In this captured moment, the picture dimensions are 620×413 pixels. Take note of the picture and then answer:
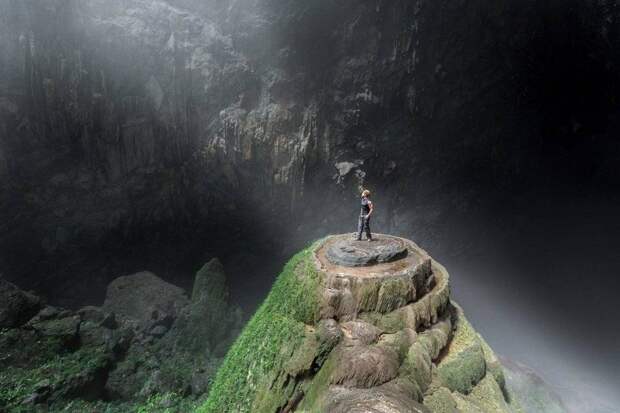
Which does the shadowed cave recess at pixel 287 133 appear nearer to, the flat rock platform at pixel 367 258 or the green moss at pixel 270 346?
the flat rock platform at pixel 367 258

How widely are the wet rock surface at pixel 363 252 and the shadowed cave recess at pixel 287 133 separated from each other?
501 inches

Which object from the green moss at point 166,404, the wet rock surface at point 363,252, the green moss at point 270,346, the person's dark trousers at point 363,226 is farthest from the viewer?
the green moss at point 166,404

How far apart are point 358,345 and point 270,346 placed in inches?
109

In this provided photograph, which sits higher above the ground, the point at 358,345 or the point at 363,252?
the point at 363,252

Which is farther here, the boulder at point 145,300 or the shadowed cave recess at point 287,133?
the shadowed cave recess at point 287,133

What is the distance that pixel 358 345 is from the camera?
28.5 ft

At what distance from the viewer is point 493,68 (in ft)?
77.0

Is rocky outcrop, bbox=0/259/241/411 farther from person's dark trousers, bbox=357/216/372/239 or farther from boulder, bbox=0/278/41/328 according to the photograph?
person's dark trousers, bbox=357/216/372/239

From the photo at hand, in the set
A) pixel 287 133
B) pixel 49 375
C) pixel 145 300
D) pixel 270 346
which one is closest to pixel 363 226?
pixel 270 346

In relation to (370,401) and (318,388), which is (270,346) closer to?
(318,388)

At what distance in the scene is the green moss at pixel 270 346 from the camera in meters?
9.40

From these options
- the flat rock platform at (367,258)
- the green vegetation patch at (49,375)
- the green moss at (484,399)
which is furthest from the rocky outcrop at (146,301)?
the green moss at (484,399)

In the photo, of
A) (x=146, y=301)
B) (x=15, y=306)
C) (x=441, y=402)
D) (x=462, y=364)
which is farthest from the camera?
(x=146, y=301)

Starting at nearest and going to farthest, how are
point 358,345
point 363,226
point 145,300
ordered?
1. point 358,345
2. point 363,226
3. point 145,300
